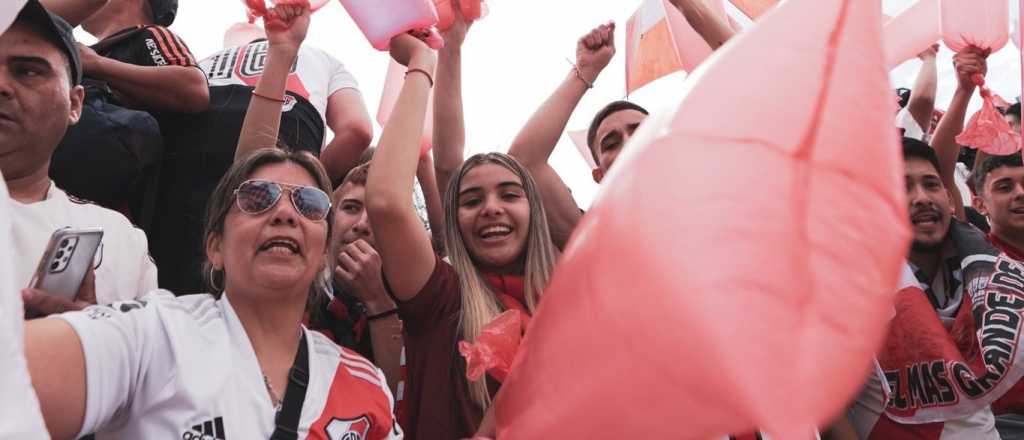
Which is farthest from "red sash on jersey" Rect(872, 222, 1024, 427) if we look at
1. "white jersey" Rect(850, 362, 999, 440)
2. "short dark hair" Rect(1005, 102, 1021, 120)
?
"short dark hair" Rect(1005, 102, 1021, 120)

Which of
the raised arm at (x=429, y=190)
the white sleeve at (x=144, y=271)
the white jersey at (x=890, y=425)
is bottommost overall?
the white jersey at (x=890, y=425)

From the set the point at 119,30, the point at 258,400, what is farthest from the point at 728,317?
the point at 119,30

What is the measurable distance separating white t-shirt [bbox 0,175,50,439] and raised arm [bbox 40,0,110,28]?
75.4 inches

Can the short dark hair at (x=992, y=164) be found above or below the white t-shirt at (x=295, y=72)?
below

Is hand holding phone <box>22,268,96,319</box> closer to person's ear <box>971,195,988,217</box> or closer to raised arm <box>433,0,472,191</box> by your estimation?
raised arm <box>433,0,472,191</box>

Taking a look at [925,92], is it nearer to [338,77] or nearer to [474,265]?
[474,265]

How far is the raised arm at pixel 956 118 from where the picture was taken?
3328mm

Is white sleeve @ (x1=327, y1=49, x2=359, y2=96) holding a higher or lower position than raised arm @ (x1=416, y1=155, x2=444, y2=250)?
higher

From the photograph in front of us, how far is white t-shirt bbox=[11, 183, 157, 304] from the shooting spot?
1.74 metres

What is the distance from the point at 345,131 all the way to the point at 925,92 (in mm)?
2784

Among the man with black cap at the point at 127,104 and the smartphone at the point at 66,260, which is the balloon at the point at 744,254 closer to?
the smartphone at the point at 66,260

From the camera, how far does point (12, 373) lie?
0.82 m

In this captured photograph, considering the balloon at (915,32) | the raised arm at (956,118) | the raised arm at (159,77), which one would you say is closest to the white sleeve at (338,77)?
the raised arm at (159,77)

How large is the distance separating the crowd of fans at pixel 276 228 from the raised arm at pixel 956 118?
0.5 inches
